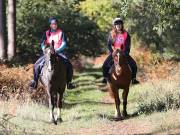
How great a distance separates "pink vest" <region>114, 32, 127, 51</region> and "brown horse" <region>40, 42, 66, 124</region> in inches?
66.8

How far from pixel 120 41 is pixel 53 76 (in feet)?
7.35

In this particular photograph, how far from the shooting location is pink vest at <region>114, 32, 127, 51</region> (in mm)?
16061

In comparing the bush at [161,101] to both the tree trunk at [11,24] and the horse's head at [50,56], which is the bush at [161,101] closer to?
the horse's head at [50,56]

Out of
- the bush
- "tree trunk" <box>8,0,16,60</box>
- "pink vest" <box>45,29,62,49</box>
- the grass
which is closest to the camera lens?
the grass

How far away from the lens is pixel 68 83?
1692 centimetres

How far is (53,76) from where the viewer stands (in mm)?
15703

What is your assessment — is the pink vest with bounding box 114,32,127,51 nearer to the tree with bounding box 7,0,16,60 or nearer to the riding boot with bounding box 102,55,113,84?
the riding boot with bounding box 102,55,113,84

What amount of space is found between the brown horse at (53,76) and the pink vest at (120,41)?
170 centimetres

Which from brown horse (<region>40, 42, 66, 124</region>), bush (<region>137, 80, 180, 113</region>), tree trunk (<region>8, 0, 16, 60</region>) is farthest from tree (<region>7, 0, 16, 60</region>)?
brown horse (<region>40, 42, 66, 124</region>)

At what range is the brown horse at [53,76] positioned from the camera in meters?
15.3

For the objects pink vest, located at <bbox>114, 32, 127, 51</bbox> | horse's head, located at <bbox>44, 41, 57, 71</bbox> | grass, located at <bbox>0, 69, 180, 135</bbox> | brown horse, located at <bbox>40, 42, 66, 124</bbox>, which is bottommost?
grass, located at <bbox>0, 69, 180, 135</bbox>

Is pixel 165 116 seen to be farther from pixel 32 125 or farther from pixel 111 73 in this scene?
pixel 32 125

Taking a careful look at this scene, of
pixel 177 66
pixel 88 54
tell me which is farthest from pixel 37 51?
pixel 177 66

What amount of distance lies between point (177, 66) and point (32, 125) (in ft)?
39.0
